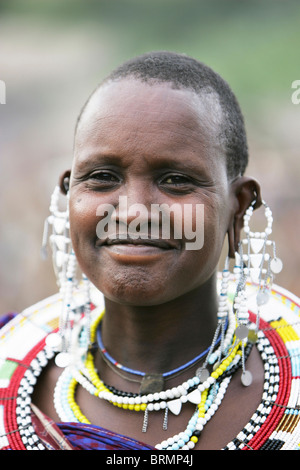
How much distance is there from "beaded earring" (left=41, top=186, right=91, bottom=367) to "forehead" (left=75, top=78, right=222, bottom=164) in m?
0.45

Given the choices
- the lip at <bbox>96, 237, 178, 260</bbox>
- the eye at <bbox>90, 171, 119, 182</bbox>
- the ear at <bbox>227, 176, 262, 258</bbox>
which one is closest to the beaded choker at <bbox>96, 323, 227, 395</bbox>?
the ear at <bbox>227, 176, 262, 258</bbox>

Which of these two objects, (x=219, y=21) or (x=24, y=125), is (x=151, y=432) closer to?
(x=24, y=125)

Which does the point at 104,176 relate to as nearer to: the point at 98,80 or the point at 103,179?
the point at 103,179

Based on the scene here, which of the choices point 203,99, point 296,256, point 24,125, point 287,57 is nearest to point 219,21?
point 287,57

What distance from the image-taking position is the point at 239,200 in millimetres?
2492

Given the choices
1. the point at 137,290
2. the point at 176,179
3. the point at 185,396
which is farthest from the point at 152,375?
the point at 176,179

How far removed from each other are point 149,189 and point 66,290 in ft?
2.45

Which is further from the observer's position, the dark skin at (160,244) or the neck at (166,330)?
the neck at (166,330)

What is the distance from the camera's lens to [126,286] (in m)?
2.12

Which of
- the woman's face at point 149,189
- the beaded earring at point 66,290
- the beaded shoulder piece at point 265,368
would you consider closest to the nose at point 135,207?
the woman's face at point 149,189

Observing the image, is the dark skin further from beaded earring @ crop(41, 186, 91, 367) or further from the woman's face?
beaded earring @ crop(41, 186, 91, 367)

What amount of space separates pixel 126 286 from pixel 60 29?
378 inches

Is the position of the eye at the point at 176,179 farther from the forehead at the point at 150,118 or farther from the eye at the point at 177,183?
the forehead at the point at 150,118

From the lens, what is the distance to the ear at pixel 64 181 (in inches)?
104
